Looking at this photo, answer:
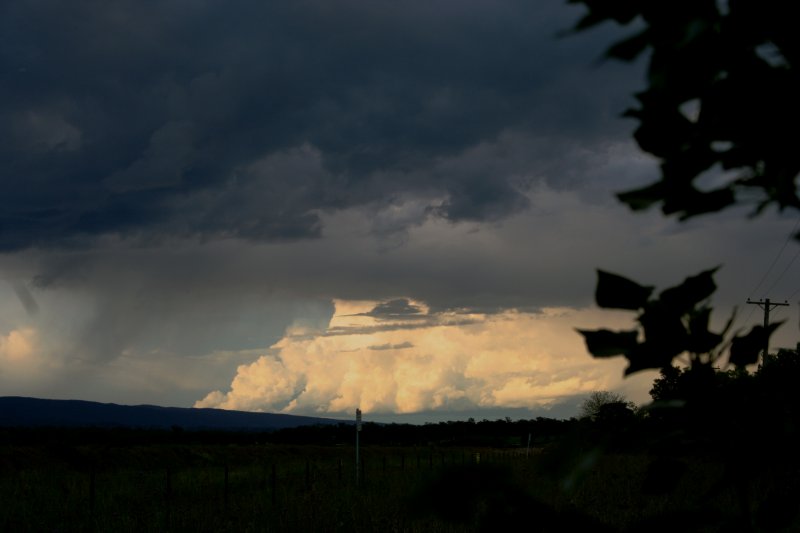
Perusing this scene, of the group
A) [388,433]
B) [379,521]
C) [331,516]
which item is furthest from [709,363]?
[388,433]

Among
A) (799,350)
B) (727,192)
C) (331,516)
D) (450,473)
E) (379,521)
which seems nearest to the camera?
→ (450,473)

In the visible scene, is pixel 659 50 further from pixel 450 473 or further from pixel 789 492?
pixel 789 492

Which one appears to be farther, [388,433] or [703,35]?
[388,433]

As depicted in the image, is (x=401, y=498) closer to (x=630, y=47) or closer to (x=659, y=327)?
(x=659, y=327)

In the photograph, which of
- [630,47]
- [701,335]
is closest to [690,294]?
[701,335]

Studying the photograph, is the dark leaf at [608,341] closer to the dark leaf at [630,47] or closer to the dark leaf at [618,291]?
the dark leaf at [618,291]

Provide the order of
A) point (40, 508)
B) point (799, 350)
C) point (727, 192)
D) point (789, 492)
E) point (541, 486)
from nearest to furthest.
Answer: point (727, 192) → point (789, 492) → point (799, 350) → point (40, 508) → point (541, 486)

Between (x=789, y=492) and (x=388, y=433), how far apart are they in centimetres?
8806

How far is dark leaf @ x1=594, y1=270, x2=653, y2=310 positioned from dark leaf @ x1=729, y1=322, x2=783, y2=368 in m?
0.24

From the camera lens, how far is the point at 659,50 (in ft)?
3.30

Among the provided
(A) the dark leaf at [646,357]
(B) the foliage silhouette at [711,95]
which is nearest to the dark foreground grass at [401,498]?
(A) the dark leaf at [646,357]

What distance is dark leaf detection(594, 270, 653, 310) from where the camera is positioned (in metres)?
1.17

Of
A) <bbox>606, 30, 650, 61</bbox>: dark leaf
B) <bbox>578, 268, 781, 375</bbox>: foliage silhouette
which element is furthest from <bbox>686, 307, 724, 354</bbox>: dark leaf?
<bbox>606, 30, 650, 61</bbox>: dark leaf

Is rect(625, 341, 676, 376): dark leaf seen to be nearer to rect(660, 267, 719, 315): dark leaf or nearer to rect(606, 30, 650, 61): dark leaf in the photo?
rect(660, 267, 719, 315): dark leaf
